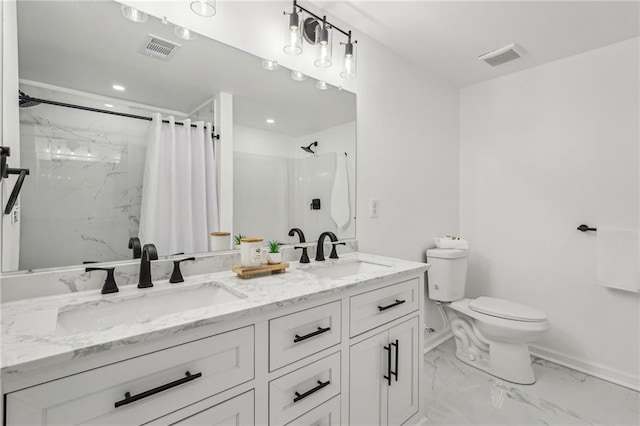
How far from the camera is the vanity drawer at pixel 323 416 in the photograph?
1.02 meters

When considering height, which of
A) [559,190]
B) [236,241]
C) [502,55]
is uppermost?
[502,55]

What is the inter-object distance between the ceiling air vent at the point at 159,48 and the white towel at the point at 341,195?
1019 millimetres

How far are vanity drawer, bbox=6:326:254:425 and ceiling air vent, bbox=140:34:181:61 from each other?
1.16 m

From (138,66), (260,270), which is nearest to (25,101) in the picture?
(138,66)

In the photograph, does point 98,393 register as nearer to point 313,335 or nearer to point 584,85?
point 313,335

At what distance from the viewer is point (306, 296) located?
3.31 ft

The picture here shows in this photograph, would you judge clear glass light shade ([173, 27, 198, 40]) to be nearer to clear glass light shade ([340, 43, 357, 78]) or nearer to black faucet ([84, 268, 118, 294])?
clear glass light shade ([340, 43, 357, 78])

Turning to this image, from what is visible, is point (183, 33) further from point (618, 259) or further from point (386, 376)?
point (618, 259)

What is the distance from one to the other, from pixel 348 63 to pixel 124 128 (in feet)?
4.07

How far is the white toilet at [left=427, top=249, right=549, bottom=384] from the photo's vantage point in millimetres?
1909

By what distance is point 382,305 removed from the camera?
1333mm

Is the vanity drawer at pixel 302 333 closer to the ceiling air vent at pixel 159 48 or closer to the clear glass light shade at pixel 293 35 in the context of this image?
the ceiling air vent at pixel 159 48

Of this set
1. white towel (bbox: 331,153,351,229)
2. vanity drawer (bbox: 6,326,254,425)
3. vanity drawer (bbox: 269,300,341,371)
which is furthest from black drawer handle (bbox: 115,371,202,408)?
white towel (bbox: 331,153,351,229)

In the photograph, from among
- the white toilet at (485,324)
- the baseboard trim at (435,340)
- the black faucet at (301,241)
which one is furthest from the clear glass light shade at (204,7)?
the baseboard trim at (435,340)
